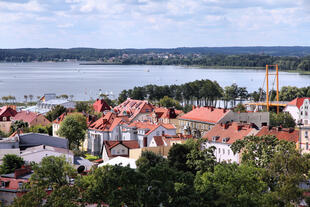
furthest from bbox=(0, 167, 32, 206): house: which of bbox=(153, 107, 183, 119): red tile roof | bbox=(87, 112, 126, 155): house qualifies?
bbox=(153, 107, 183, 119): red tile roof

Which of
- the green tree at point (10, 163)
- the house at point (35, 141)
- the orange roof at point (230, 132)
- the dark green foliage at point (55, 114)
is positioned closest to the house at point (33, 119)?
the dark green foliage at point (55, 114)

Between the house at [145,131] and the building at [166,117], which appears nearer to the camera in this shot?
the house at [145,131]

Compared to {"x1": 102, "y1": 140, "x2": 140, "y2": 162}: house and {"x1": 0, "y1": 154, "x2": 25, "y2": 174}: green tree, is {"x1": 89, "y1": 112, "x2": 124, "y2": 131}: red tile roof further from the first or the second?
{"x1": 0, "y1": 154, "x2": 25, "y2": 174}: green tree

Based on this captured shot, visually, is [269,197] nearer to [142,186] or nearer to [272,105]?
[142,186]

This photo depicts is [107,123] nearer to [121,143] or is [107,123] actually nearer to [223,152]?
[121,143]

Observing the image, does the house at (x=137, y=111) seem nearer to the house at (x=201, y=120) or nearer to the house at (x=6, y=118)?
the house at (x=201, y=120)
